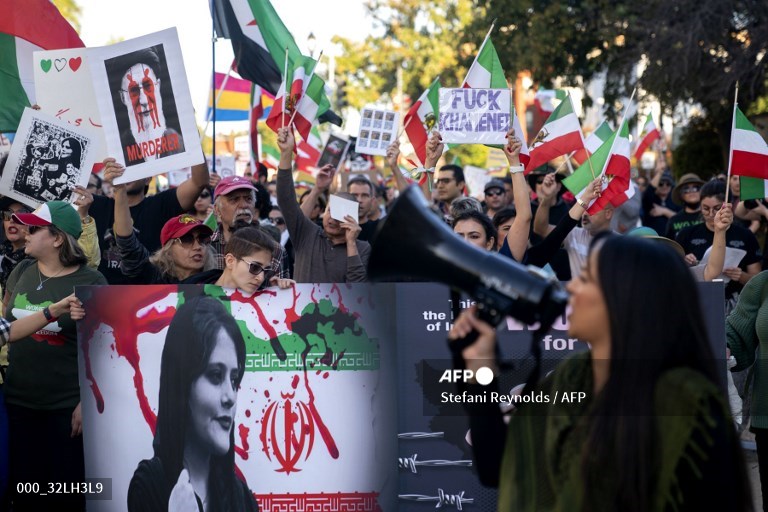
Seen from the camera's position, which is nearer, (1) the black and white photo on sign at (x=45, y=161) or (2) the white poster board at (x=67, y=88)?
(1) the black and white photo on sign at (x=45, y=161)

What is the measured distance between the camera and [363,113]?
8.68m

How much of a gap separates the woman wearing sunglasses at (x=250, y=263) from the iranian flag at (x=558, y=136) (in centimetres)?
347

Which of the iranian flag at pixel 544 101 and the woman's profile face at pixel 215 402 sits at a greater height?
the iranian flag at pixel 544 101

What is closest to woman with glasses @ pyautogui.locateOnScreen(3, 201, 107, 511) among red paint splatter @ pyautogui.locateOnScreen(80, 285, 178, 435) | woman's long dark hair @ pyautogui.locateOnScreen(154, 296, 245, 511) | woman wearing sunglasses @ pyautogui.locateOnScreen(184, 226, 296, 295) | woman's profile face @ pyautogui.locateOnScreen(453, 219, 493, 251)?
red paint splatter @ pyautogui.locateOnScreen(80, 285, 178, 435)

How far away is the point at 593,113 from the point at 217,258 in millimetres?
51356

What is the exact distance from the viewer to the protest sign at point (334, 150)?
445 inches

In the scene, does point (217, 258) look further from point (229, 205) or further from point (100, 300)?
point (100, 300)

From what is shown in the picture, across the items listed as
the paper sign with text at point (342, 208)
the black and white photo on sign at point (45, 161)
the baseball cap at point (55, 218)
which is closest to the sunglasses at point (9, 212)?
the black and white photo on sign at point (45, 161)

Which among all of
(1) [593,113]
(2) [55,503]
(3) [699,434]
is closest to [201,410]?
(2) [55,503]

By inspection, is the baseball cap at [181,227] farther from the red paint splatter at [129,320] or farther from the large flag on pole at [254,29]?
the large flag on pole at [254,29]

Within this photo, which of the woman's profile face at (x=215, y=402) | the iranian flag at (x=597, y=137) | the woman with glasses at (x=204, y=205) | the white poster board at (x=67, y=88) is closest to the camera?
the woman's profile face at (x=215, y=402)

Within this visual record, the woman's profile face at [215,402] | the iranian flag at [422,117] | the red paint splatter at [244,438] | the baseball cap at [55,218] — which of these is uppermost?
the iranian flag at [422,117]

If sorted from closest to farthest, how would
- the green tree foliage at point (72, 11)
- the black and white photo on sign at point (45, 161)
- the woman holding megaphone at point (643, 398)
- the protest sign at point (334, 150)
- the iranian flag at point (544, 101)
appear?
the woman holding megaphone at point (643, 398), the black and white photo on sign at point (45, 161), the protest sign at point (334, 150), the iranian flag at point (544, 101), the green tree foliage at point (72, 11)

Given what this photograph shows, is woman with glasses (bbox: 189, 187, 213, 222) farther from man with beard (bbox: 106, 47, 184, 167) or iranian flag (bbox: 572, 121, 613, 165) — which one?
iranian flag (bbox: 572, 121, 613, 165)
